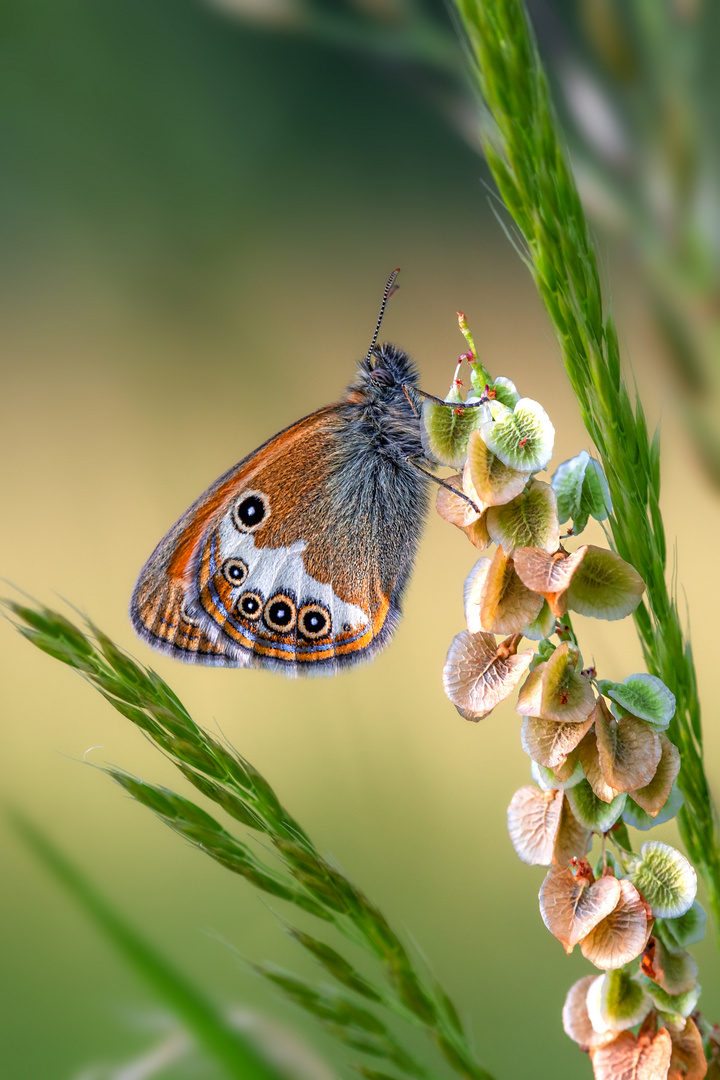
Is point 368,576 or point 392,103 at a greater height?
point 392,103

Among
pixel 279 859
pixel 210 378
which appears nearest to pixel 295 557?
pixel 279 859

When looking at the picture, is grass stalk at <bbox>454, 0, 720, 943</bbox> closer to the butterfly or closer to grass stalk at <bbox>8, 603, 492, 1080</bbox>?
grass stalk at <bbox>8, 603, 492, 1080</bbox>

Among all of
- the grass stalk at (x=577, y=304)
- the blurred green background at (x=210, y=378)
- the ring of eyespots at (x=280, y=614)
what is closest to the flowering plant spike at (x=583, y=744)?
the grass stalk at (x=577, y=304)

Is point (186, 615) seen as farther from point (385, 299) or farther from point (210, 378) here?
point (210, 378)

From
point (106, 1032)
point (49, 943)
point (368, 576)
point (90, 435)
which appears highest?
point (90, 435)

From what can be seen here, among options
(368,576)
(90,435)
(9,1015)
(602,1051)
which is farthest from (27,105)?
(602,1051)

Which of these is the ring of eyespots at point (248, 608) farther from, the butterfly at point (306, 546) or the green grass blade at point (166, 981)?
the green grass blade at point (166, 981)

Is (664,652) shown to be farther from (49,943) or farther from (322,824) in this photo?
(49,943)

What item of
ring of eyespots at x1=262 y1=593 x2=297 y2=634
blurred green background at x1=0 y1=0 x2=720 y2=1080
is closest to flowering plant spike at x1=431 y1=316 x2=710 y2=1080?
ring of eyespots at x1=262 y1=593 x2=297 y2=634
